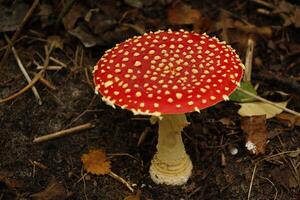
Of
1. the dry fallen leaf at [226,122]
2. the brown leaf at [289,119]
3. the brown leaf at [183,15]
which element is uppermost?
the brown leaf at [183,15]

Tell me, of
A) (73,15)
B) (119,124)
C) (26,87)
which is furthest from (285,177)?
(73,15)

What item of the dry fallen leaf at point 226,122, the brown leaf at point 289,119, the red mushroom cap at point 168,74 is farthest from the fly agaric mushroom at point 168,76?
the brown leaf at point 289,119

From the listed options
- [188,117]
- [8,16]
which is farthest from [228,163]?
[8,16]

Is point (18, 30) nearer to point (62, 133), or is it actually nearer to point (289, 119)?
point (62, 133)

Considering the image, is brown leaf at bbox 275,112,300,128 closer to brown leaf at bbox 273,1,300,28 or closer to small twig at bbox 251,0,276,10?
brown leaf at bbox 273,1,300,28

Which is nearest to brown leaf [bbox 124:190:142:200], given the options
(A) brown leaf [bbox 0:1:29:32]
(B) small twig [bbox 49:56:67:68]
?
(B) small twig [bbox 49:56:67:68]

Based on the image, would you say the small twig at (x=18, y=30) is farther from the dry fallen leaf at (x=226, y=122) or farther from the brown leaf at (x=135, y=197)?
the dry fallen leaf at (x=226, y=122)
